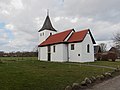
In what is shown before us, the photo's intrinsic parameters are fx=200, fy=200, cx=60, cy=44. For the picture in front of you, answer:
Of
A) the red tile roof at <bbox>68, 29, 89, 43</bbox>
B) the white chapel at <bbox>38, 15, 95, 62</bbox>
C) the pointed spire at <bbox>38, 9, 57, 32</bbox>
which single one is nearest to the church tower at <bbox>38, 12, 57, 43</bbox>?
the pointed spire at <bbox>38, 9, 57, 32</bbox>

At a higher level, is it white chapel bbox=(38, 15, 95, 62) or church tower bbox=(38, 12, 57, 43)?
church tower bbox=(38, 12, 57, 43)

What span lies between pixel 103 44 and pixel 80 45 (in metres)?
65.4

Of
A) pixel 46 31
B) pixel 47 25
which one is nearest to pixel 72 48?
pixel 46 31

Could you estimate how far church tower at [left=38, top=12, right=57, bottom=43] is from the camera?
5488cm

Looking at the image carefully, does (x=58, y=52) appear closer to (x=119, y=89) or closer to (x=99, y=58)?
(x=99, y=58)

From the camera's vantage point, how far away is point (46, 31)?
54875 millimetres

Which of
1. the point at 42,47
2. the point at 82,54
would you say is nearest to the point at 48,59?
the point at 42,47

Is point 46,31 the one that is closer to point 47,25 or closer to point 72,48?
point 47,25

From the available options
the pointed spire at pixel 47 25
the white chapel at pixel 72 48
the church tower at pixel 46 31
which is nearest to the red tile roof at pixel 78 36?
the white chapel at pixel 72 48

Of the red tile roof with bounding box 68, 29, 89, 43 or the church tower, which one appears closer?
the red tile roof with bounding box 68, 29, 89, 43

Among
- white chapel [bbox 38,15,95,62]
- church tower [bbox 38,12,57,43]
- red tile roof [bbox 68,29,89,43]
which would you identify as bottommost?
white chapel [bbox 38,15,95,62]

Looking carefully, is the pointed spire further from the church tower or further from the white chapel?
the white chapel

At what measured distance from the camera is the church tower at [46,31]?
180 ft

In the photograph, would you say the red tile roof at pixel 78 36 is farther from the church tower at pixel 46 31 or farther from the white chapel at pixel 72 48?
the church tower at pixel 46 31
